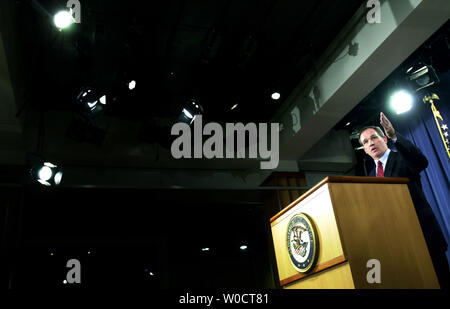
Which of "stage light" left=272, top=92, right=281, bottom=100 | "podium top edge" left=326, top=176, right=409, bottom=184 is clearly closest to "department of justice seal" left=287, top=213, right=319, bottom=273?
"podium top edge" left=326, top=176, right=409, bottom=184

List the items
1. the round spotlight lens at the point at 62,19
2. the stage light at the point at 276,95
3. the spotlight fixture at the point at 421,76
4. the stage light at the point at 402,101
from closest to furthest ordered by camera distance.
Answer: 1. the round spotlight lens at the point at 62,19
2. the spotlight fixture at the point at 421,76
3. the stage light at the point at 402,101
4. the stage light at the point at 276,95

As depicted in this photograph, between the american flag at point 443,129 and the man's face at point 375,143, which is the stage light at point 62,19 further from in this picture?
A: the american flag at point 443,129

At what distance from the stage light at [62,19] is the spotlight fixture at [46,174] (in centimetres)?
151

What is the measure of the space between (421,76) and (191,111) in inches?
94.2

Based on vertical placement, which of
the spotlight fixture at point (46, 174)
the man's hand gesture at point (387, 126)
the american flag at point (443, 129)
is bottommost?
the man's hand gesture at point (387, 126)

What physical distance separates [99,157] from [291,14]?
295cm

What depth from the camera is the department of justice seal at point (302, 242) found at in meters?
1.69

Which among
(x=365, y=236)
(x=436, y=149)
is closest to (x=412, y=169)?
(x=365, y=236)

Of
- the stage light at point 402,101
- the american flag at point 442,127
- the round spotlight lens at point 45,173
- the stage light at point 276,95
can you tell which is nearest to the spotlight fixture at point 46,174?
the round spotlight lens at point 45,173

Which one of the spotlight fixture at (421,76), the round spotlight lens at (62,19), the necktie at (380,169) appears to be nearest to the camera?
the necktie at (380,169)

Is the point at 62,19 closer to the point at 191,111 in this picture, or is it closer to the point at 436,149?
the point at 191,111

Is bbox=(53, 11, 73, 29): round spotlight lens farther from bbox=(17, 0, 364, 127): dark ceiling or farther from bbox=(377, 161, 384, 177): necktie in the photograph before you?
bbox=(377, 161, 384, 177): necktie

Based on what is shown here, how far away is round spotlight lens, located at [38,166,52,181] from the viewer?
3645 mm
